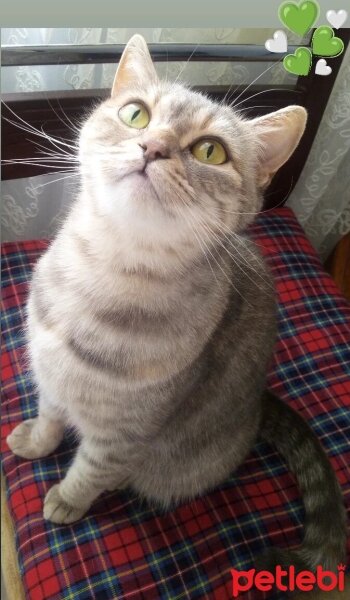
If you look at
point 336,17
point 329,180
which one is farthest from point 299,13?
point 329,180

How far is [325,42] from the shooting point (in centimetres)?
52

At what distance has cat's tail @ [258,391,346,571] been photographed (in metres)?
0.79

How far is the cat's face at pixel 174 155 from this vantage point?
21.3 inches

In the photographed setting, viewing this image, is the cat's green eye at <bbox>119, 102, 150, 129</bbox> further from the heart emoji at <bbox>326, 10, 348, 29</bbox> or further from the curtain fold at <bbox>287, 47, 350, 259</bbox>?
the curtain fold at <bbox>287, 47, 350, 259</bbox>

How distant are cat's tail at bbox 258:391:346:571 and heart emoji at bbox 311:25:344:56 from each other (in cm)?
61

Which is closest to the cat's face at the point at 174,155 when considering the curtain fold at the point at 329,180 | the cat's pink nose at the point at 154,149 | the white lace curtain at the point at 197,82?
the cat's pink nose at the point at 154,149

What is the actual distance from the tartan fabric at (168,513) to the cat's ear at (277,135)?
541 mm

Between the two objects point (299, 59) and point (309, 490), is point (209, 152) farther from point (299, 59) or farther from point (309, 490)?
point (309, 490)

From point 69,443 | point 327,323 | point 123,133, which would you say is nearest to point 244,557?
point 69,443

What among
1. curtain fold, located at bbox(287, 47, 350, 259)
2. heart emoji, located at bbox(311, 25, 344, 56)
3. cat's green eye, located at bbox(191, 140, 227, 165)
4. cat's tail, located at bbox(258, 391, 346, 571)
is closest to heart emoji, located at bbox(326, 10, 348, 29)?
heart emoji, located at bbox(311, 25, 344, 56)

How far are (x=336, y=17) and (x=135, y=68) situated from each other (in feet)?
0.82

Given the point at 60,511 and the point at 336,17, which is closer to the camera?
the point at 336,17

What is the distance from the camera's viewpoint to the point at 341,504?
33.8 inches

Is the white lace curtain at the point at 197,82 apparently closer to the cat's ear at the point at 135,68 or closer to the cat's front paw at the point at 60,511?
the cat's ear at the point at 135,68
